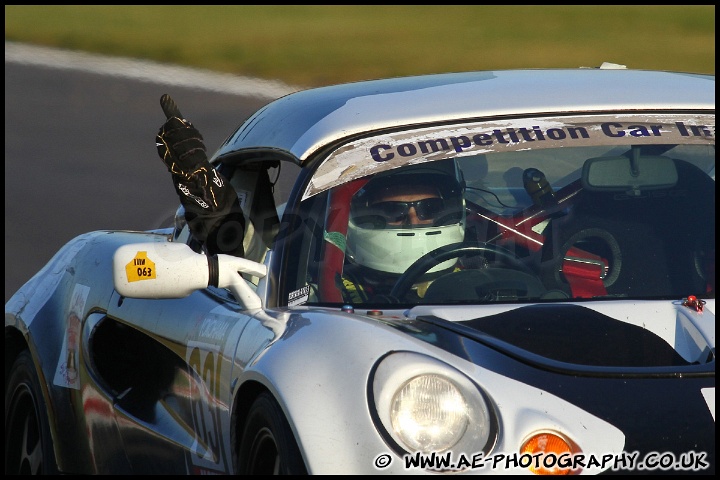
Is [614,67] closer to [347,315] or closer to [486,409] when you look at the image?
[347,315]

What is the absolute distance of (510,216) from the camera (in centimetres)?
414

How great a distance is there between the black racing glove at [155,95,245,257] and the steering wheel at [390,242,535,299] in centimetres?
62

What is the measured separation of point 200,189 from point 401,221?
61cm

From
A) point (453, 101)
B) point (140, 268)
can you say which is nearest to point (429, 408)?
point (140, 268)

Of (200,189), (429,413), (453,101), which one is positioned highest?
(453,101)

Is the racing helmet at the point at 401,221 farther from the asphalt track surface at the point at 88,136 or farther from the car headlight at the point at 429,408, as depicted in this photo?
the asphalt track surface at the point at 88,136

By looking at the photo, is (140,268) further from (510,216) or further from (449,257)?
(510,216)

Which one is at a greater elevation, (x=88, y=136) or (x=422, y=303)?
(x=88, y=136)

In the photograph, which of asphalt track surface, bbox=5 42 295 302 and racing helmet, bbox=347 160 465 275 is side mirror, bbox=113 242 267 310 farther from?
asphalt track surface, bbox=5 42 295 302

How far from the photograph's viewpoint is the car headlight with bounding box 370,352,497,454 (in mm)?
2883

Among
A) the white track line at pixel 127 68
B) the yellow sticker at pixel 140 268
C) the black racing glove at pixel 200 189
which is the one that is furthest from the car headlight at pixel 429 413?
the white track line at pixel 127 68

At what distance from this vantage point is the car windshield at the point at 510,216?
12.6 feet

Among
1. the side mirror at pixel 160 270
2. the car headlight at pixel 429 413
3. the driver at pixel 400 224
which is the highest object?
the driver at pixel 400 224

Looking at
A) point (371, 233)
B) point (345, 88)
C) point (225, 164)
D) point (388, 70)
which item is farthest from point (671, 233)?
point (388, 70)
